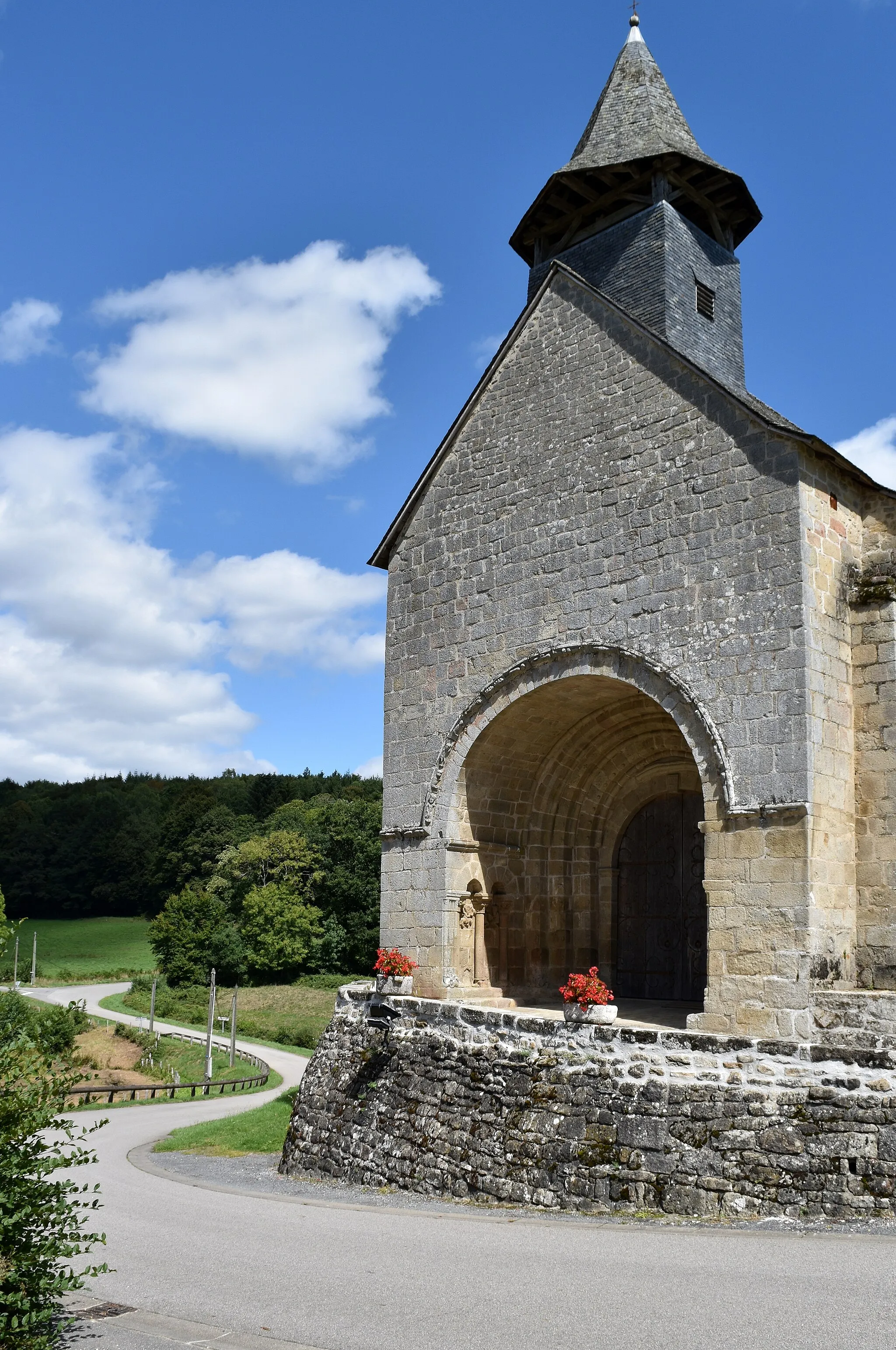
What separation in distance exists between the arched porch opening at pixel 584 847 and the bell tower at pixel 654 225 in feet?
15.7

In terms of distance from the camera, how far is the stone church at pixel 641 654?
30.3ft

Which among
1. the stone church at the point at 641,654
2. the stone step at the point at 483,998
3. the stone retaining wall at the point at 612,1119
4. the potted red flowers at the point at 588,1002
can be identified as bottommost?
the stone retaining wall at the point at 612,1119

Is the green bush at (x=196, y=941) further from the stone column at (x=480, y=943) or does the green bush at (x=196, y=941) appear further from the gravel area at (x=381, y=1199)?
the stone column at (x=480, y=943)

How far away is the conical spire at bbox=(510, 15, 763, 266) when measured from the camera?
14.0m

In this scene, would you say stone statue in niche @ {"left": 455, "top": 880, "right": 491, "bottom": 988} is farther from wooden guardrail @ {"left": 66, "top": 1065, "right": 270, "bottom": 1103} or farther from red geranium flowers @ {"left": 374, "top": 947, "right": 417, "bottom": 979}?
wooden guardrail @ {"left": 66, "top": 1065, "right": 270, "bottom": 1103}

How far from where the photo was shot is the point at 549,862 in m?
13.2

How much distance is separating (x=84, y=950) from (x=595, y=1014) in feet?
199

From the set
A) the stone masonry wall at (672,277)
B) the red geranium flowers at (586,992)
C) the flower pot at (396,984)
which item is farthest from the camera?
the stone masonry wall at (672,277)

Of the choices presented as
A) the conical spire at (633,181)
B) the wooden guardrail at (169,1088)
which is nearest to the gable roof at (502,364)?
the conical spire at (633,181)

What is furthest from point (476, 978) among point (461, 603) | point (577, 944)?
point (461, 603)

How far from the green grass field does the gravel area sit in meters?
41.5

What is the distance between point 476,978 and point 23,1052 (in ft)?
24.9

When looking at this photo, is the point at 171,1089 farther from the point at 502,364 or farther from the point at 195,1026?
the point at 502,364

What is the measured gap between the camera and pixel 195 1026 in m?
41.6
